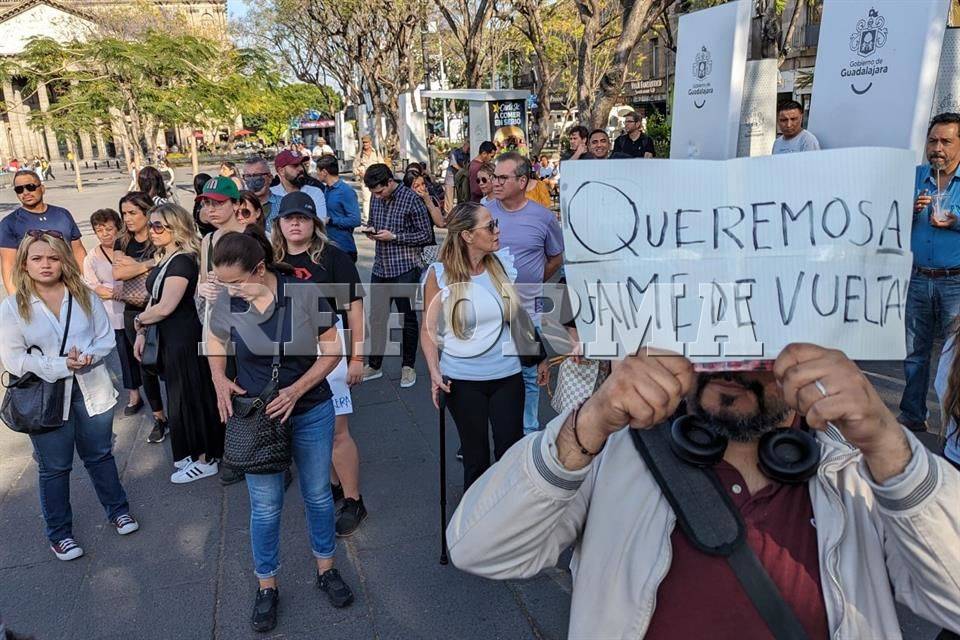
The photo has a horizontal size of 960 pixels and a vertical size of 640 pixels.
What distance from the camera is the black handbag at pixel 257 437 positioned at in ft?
9.80

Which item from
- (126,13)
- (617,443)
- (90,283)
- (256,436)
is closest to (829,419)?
(617,443)

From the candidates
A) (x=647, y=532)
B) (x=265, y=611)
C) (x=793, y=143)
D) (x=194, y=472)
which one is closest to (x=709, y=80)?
(x=793, y=143)

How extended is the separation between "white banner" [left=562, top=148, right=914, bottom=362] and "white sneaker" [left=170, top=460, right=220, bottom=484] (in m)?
4.11

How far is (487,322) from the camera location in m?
3.58

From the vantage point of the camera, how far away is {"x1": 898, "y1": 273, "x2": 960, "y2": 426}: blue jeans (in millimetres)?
4531

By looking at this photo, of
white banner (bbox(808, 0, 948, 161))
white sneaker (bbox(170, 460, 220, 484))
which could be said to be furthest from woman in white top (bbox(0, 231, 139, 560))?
white banner (bbox(808, 0, 948, 161))

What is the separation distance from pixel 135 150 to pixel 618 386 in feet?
52.1

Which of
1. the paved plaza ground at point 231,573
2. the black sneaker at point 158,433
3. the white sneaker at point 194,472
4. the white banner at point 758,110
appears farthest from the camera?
the black sneaker at point 158,433

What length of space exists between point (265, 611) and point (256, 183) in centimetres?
421

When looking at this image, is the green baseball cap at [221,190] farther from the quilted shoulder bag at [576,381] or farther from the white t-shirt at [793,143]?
the white t-shirt at [793,143]

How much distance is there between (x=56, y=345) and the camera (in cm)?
372

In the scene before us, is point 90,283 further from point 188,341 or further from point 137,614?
point 137,614

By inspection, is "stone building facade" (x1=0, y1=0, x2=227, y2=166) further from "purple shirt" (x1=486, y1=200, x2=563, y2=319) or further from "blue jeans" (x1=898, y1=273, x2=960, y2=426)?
"blue jeans" (x1=898, y1=273, x2=960, y2=426)

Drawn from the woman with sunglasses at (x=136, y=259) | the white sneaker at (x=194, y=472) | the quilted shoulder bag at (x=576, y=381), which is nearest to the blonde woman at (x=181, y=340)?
the white sneaker at (x=194, y=472)
